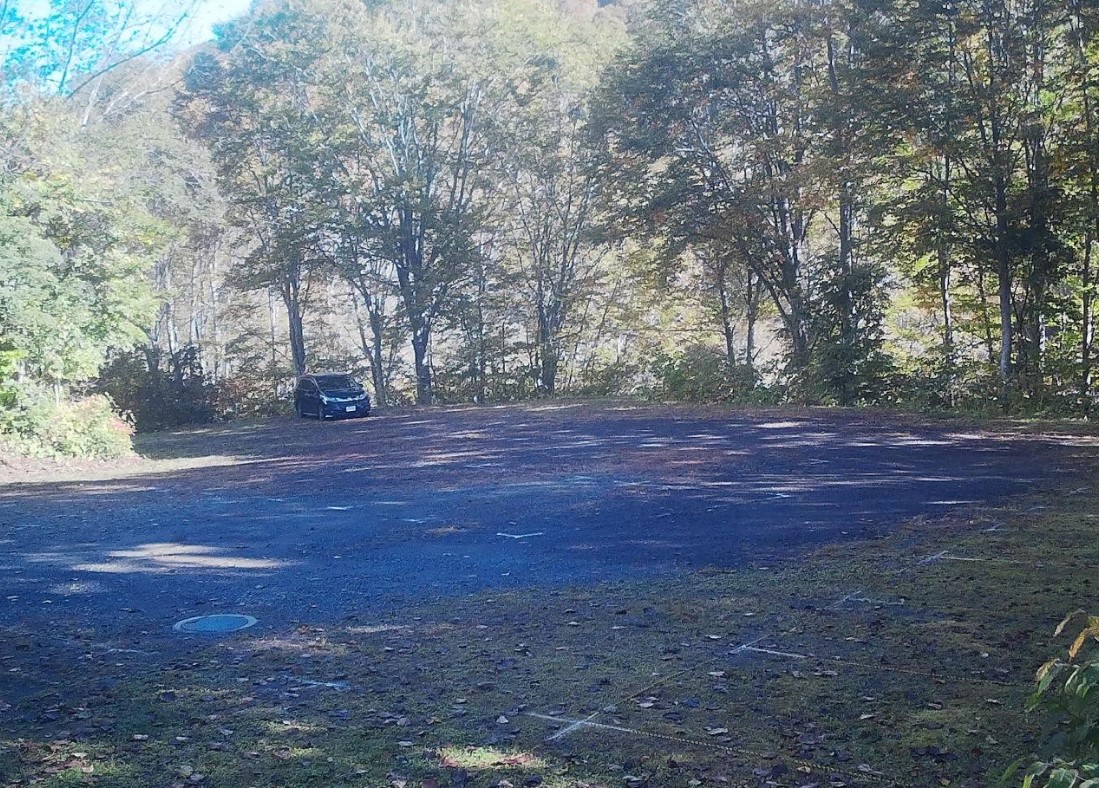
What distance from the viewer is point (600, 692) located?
17.4 ft

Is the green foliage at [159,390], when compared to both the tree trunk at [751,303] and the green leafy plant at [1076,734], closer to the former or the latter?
the tree trunk at [751,303]

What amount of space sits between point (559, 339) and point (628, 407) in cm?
974

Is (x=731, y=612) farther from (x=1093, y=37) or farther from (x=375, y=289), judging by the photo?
(x=375, y=289)

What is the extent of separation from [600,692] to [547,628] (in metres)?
1.38

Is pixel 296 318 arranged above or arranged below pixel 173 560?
above

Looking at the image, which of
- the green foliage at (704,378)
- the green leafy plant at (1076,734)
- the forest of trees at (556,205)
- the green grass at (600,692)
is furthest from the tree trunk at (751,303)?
the green leafy plant at (1076,734)

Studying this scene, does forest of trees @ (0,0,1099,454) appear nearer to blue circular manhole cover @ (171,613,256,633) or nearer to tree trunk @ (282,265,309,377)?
tree trunk @ (282,265,309,377)

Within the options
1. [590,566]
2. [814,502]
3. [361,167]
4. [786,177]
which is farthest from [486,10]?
[590,566]

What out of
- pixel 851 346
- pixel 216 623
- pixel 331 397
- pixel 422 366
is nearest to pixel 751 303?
pixel 851 346

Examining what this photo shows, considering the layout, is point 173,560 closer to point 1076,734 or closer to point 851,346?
point 1076,734

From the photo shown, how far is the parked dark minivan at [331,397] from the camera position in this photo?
32094mm

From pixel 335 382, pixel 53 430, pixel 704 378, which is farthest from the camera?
pixel 335 382

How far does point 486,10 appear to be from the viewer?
35812 mm

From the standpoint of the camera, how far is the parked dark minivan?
32.1 metres
